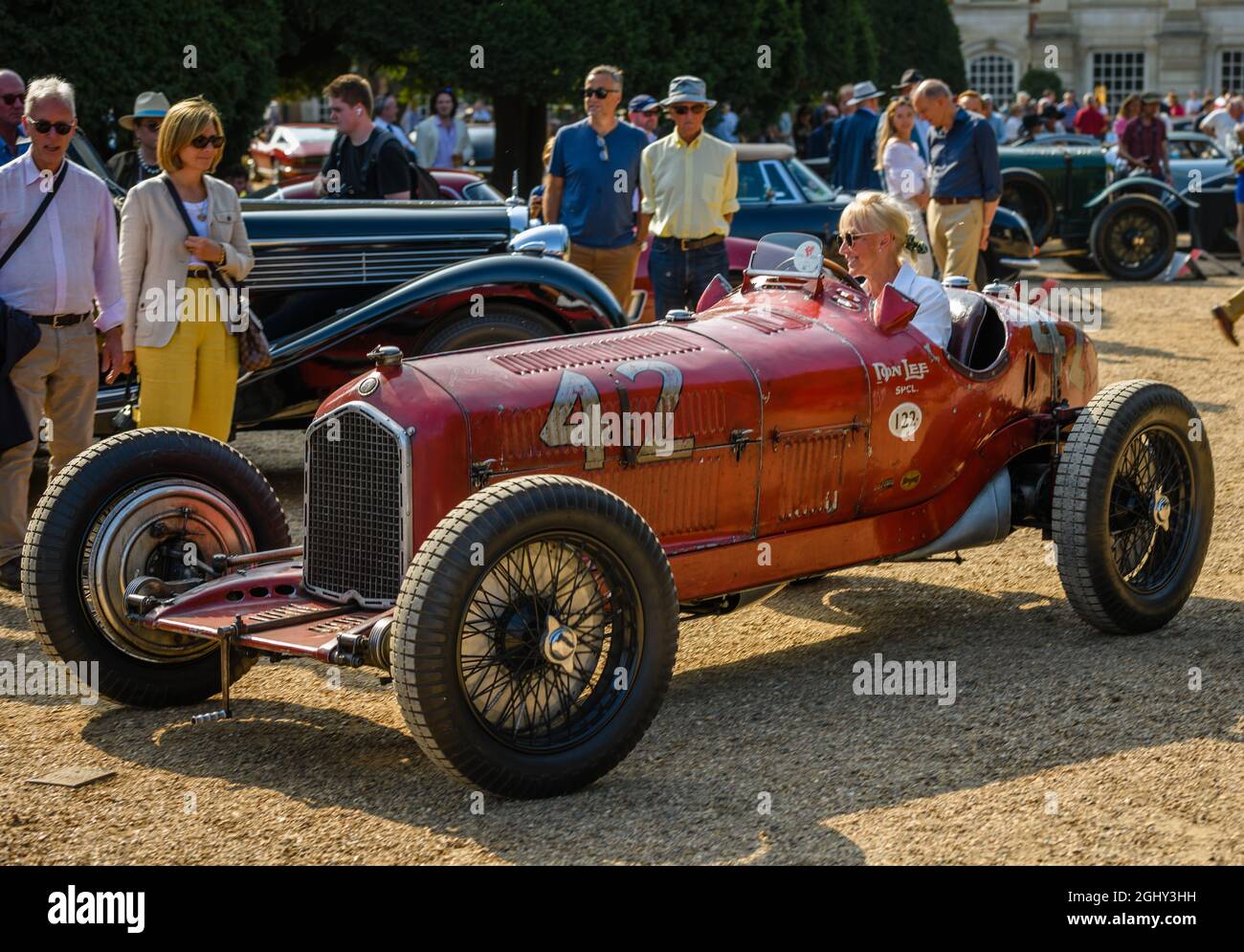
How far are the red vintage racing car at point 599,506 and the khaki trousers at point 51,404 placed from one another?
1498 millimetres

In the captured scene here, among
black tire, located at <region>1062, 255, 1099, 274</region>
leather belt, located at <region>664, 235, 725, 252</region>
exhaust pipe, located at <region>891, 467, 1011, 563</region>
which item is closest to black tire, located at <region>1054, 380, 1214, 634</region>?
exhaust pipe, located at <region>891, 467, 1011, 563</region>

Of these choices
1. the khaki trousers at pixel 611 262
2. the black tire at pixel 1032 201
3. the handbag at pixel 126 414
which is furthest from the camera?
the black tire at pixel 1032 201

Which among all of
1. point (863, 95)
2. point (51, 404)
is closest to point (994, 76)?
point (863, 95)

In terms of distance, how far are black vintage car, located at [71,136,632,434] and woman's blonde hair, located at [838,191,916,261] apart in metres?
2.79

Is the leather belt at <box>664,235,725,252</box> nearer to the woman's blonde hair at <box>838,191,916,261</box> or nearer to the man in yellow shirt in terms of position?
the man in yellow shirt

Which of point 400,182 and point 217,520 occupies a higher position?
point 400,182

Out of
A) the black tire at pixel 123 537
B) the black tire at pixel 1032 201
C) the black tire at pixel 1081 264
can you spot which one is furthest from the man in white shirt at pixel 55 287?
the black tire at pixel 1081 264

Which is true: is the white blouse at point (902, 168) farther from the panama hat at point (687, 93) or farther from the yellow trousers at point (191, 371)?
the yellow trousers at point (191, 371)

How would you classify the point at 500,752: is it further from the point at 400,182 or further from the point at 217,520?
the point at 400,182

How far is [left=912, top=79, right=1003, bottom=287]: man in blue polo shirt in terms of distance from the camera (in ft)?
35.9

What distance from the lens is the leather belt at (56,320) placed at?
656 centimetres
